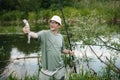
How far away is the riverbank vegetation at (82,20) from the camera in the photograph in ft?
26.8

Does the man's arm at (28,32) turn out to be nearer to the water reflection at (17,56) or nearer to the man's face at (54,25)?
the man's face at (54,25)

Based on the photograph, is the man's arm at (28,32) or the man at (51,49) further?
the man at (51,49)

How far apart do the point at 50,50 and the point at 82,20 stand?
2.74 metres

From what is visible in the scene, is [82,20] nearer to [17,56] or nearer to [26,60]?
[26,60]

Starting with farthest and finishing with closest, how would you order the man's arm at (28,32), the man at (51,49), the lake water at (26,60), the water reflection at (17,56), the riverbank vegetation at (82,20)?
the water reflection at (17,56)
the lake water at (26,60)
the riverbank vegetation at (82,20)
the man at (51,49)
the man's arm at (28,32)

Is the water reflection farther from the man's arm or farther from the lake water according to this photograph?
the man's arm

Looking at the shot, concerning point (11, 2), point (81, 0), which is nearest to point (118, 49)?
point (81, 0)

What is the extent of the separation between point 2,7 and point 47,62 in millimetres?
38208

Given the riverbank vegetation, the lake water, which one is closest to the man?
the riverbank vegetation

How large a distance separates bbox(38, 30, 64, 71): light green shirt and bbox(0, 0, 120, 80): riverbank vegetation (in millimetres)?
1310

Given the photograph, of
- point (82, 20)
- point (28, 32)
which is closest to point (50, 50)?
point (28, 32)

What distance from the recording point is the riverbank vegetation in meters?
8.16

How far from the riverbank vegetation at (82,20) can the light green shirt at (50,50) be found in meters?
1.31

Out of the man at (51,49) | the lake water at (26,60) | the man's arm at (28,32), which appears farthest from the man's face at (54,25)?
the lake water at (26,60)
